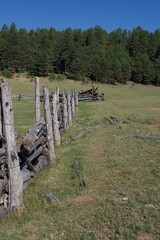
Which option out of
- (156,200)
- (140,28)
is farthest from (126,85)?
(156,200)

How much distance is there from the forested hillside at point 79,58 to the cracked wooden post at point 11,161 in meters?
62.5

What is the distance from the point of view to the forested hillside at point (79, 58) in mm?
71875

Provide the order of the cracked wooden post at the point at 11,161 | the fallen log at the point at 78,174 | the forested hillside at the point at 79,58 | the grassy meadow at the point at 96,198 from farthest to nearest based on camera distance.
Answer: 1. the forested hillside at the point at 79,58
2. the fallen log at the point at 78,174
3. the cracked wooden post at the point at 11,161
4. the grassy meadow at the point at 96,198

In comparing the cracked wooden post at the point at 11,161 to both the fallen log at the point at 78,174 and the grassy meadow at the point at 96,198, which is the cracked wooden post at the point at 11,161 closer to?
the grassy meadow at the point at 96,198

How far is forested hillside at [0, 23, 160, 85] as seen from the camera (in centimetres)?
7188

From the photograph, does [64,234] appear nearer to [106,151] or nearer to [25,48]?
[106,151]

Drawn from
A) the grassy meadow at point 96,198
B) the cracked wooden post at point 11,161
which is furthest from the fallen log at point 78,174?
the cracked wooden post at point 11,161

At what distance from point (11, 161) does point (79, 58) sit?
6956 cm

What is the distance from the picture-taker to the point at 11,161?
23.0 feet

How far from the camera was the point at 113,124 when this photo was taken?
728 inches

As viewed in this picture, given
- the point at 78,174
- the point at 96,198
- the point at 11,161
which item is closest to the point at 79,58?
the point at 78,174

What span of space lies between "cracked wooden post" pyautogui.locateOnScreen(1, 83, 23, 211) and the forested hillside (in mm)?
62504

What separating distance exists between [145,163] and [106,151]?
188 cm

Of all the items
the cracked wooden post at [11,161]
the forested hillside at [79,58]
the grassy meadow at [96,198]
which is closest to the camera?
the grassy meadow at [96,198]
